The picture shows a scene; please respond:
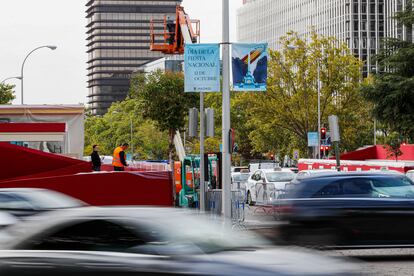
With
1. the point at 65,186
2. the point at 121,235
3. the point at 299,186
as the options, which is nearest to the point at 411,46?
the point at 65,186

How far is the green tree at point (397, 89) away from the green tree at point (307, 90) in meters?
24.4

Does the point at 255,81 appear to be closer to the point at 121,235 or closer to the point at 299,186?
the point at 299,186

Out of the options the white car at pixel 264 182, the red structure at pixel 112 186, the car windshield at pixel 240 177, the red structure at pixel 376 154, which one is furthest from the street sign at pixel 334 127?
the red structure at pixel 376 154

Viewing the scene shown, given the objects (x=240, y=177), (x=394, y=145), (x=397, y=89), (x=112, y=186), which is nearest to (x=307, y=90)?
(x=394, y=145)

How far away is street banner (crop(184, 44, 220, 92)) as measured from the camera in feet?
77.4

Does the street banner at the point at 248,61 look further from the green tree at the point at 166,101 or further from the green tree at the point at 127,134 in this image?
the green tree at the point at 127,134

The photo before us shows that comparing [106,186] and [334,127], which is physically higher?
[334,127]

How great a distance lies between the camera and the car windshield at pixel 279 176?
41719 millimetres

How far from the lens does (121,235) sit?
7.99 metres

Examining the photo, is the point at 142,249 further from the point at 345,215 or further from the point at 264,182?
the point at 264,182

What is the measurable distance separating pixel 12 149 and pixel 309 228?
12.3 metres

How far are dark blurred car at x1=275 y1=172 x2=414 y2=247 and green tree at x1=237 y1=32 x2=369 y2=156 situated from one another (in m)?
54.9

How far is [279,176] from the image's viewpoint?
42.1 meters

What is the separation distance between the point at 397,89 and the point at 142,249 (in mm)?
38278
